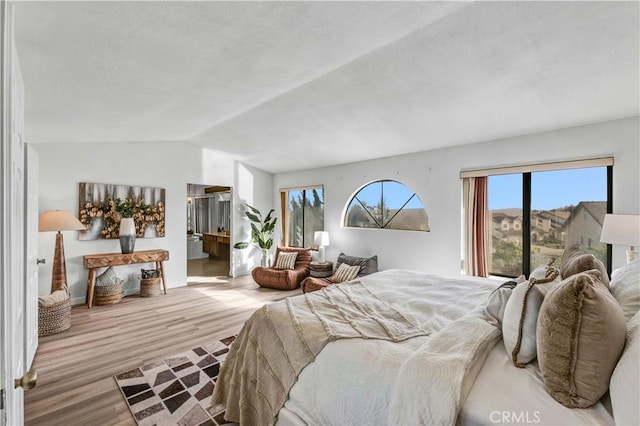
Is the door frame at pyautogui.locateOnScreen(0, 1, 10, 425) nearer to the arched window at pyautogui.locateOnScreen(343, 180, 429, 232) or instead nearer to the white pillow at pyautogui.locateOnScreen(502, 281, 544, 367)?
the white pillow at pyautogui.locateOnScreen(502, 281, 544, 367)

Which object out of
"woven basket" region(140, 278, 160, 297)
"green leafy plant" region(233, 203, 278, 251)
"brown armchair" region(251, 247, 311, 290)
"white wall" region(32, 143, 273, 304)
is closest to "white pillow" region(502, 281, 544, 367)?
"brown armchair" region(251, 247, 311, 290)

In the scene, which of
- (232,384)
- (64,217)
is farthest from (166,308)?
(232,384)

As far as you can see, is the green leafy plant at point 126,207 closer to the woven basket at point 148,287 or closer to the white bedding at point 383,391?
the woven basket at point 148,287

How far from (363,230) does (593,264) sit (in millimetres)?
3566

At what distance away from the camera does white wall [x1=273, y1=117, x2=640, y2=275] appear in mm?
2936

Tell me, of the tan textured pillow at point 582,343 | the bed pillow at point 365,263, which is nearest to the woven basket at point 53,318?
the bed pillow at point 365,263

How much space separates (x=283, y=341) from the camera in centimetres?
173

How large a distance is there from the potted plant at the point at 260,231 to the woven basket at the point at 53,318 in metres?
3.15

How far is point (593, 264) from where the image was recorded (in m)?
1.82

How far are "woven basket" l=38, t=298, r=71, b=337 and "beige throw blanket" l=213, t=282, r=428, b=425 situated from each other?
2.54 m

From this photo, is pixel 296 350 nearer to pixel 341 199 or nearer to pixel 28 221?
pixel 28 221

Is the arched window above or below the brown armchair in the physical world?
above

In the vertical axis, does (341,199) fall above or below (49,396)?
above

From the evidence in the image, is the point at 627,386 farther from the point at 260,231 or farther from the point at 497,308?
the point at 260,231
